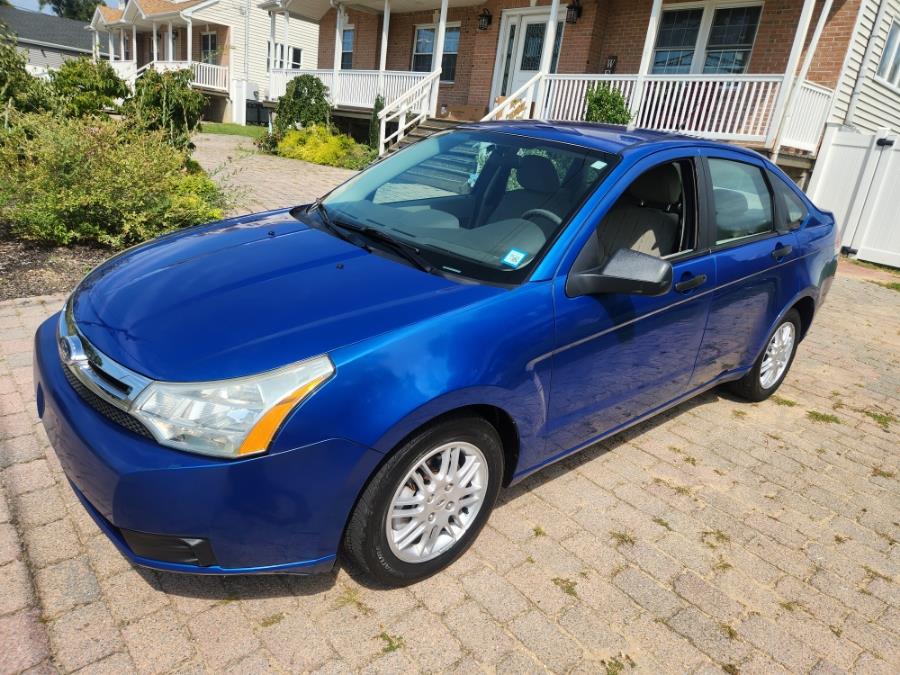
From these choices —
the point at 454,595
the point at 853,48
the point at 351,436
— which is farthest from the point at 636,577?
the point at 853,48

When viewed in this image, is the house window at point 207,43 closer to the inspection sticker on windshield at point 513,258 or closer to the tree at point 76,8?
the inspection sticker on windshield at point 513,258

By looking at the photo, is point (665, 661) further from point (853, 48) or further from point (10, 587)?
point (853, 48)

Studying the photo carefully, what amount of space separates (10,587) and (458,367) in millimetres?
1808

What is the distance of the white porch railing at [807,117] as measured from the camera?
10711 millimetres

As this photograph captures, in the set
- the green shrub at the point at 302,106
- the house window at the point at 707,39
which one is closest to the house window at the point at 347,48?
the green shrub at the point at 302,106

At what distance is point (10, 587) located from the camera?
2.24 meters

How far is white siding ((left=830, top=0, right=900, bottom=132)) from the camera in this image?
37.5 feet

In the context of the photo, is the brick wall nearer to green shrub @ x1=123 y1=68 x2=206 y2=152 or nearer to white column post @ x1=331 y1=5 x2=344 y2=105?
white column post @ x1=331 y1=5 x2=344 y2=105

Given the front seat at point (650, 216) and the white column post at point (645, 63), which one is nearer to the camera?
the front seat at point (650, 216)

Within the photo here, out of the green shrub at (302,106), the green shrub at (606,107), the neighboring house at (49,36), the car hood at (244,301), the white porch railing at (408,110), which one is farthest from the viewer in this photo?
the neighboring house at (49,36)

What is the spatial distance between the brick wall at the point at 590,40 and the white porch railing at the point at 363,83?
5.56 ft

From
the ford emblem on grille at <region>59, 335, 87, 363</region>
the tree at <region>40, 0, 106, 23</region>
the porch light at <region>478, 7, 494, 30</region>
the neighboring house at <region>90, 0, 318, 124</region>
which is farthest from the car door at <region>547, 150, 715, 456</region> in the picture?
the tree at <region>40, 0, 106, 23</region>

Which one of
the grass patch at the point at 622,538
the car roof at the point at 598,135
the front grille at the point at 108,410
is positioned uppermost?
the car roof at the point at 598,135

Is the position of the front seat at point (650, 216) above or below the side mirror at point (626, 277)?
above
